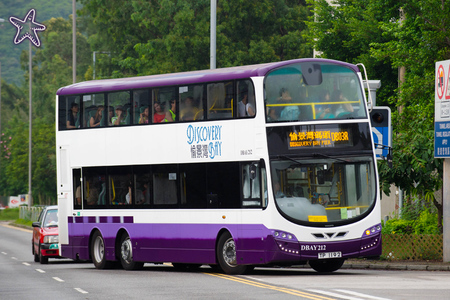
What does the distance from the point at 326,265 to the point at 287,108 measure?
147 inches

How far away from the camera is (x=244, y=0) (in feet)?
182

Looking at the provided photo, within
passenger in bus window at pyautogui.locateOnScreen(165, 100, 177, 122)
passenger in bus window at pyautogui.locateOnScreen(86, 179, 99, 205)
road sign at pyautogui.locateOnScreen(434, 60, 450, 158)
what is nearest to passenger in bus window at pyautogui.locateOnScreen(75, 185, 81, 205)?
A: passenger in bus window at pyautogui.locateOnScreen(86, 179, 99, 205)

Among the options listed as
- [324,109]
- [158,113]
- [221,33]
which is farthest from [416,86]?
[221,33]

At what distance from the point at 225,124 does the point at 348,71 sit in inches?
108

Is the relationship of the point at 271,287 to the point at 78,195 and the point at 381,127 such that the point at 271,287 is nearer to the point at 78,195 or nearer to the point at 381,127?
the point at 381,127

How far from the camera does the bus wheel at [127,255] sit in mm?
22953

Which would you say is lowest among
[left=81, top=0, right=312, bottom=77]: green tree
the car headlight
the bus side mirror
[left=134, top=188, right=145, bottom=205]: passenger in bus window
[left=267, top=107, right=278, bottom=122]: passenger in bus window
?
the car headlight

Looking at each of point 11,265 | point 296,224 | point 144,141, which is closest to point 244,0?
point 11,265

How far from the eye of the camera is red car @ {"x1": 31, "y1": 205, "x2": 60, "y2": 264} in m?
28.6

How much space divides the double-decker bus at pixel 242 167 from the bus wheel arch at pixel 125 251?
0.16ft

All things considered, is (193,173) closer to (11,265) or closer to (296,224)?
(296,224)

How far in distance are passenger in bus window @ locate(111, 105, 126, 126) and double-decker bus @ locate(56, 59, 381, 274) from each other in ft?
0.12

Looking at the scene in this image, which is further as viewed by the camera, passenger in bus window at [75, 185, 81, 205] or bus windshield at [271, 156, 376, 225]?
passenger in bus window at [75, 185, 81, 205]

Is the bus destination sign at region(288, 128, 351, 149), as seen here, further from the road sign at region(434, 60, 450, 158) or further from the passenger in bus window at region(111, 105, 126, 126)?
the passenger in bus window at region(111, 105, 126, 126)
